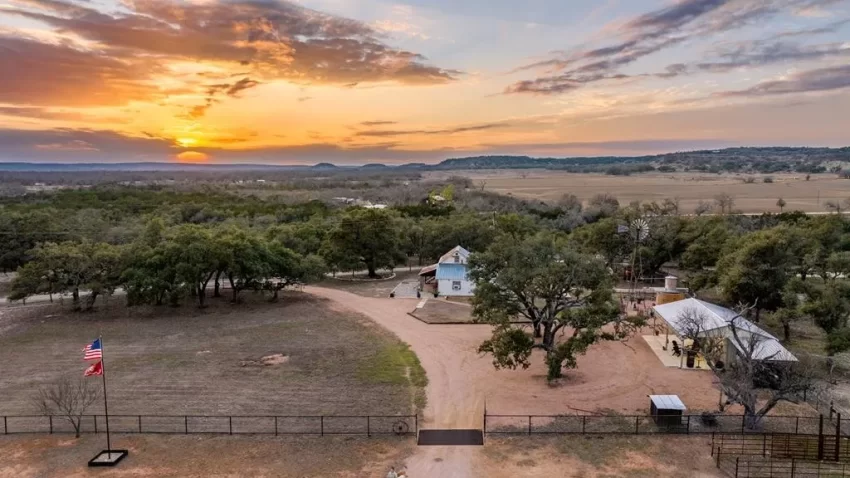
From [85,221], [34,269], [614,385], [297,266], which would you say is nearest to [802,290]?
[614,385]

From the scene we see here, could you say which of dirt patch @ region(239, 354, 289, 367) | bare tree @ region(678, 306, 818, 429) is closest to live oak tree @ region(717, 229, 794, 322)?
bare tree @ region(678, 306, 818, 429)

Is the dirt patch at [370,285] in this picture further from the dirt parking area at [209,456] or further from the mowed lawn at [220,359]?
the dirt parking area at [209,456]

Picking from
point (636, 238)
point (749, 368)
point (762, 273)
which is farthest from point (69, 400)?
point (636, 238)

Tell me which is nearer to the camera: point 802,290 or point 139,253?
point 802,290

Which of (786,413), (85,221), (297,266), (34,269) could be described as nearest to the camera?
(786,413)

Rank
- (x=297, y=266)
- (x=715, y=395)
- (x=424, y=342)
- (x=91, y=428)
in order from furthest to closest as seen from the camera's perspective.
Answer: (x=297, y=266), (x=424, y=342), (x=715, y=395), (x=91, y=428)

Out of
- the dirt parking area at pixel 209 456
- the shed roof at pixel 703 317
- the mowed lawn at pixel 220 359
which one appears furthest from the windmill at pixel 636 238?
the dirt parking area at pixel 209 456

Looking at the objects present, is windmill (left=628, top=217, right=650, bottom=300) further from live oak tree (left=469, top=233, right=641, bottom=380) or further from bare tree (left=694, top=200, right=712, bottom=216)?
bare tree (left=694, top=200, right=712, bottom=216)

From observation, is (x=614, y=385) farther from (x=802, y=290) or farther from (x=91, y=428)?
(x=91, y=428)
